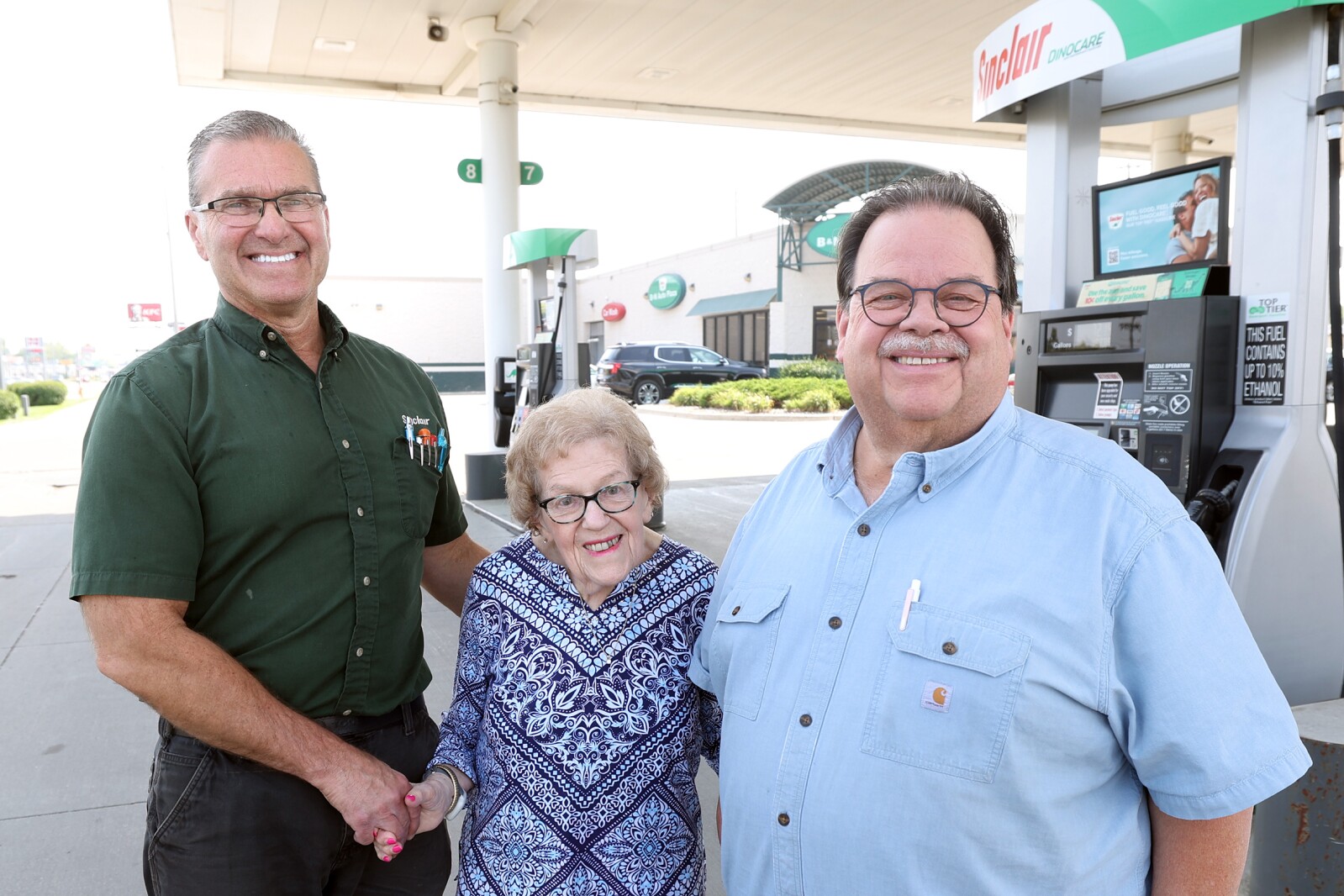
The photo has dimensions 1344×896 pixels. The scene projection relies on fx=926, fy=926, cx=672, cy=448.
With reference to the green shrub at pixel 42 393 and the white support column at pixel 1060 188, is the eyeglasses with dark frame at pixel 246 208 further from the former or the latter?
the green shrub at pixel 42 393

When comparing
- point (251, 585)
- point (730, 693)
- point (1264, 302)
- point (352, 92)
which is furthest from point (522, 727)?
point (352, 92)

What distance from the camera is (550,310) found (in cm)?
886

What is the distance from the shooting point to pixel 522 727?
1.86m

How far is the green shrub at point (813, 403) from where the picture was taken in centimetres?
2002

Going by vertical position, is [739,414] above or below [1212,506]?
below

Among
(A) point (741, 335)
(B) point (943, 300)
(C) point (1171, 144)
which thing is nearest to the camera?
(B) point (943, 300)

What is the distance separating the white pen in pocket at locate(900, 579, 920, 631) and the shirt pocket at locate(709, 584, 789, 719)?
0.76 ft

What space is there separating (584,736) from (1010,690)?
847 millimetres

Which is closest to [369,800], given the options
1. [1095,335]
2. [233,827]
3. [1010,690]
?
[233,827]

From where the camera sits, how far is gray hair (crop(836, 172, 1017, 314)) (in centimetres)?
156

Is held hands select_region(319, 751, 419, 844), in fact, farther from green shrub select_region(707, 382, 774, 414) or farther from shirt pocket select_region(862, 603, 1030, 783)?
green shrub select_region(707, 382, 774, 414)

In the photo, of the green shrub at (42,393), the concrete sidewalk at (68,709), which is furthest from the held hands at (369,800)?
the green shrub at (42,393)

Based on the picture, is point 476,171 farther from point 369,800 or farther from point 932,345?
point 932,345

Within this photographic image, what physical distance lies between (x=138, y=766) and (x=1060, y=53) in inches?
176
